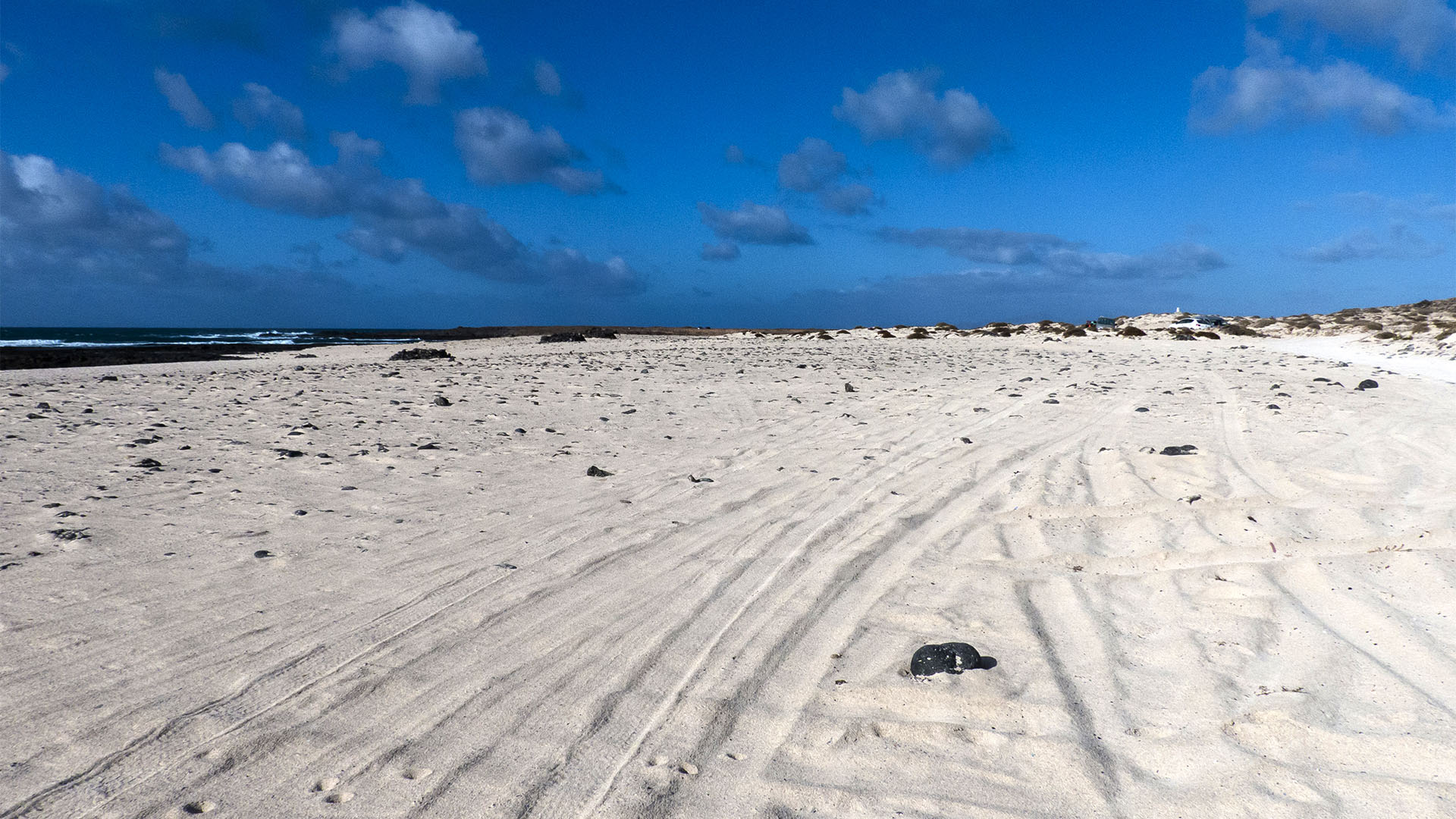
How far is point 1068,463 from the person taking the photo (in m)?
6.66

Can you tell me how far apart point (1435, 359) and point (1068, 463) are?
1609 cm

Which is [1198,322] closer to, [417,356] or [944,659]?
[417,356]

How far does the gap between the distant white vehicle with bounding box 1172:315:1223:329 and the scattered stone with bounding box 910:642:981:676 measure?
126 ft

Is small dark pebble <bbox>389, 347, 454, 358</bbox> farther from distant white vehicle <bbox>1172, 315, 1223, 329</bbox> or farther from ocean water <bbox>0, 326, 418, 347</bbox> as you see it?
distant white vehicle <bbox>1172, 315, 1223, 329</bbox>

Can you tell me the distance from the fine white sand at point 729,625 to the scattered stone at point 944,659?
9 centimetres

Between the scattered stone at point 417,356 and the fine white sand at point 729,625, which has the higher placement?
the scattered stone at point 417,356

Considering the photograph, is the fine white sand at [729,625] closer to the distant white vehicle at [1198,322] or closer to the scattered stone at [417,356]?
the scattered stone at [417,356]

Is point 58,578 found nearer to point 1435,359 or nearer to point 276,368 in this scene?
point 276,368

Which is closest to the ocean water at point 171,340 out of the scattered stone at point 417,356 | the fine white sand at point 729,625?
the scattered stone at point 417,356

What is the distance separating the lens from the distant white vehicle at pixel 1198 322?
37.2 meters

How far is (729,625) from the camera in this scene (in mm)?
3635

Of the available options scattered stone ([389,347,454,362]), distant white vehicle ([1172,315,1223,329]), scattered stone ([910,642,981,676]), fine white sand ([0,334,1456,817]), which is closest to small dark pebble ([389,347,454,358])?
scattered stone ([389,347,454,362])

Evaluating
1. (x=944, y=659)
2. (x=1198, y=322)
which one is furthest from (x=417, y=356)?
(x=1198, y=322)

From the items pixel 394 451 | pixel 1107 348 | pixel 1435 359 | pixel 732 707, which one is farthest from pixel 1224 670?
pixel 1107 348
